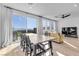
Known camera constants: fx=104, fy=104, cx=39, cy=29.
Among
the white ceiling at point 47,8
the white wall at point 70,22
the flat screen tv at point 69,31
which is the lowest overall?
the flat screen tv at point 69,31

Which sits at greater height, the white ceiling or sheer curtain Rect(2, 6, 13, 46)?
the white ceiling

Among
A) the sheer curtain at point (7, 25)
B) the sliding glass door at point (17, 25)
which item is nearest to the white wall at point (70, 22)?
the sliding glass door at point (17, 25)

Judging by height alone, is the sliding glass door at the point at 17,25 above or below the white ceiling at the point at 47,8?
below

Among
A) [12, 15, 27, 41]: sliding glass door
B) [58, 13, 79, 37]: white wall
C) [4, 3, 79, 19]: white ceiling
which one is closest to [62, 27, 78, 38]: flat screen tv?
[58, 13, 79, 37]: white wall

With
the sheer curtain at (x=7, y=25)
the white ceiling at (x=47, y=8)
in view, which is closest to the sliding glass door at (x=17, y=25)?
the sheer curtain at (x=7, y=25)

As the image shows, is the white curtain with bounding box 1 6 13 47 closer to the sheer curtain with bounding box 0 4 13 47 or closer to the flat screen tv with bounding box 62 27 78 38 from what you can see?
the sheer curtain with bounding box 0 4 13 47

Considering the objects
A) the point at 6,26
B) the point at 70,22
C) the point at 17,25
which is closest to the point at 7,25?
the point at 6,26

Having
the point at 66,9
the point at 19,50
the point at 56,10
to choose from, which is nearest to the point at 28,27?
the point at 19,50

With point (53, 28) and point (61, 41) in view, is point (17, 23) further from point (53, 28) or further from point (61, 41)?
point (61, 41)

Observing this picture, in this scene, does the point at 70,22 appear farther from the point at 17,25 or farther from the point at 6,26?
the point at 6,26

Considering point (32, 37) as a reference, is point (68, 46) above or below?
below

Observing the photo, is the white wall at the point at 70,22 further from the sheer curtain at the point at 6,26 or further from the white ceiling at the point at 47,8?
the sheer curtain at the point at 6,26

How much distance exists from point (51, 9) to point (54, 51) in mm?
850

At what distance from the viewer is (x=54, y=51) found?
2064mm
